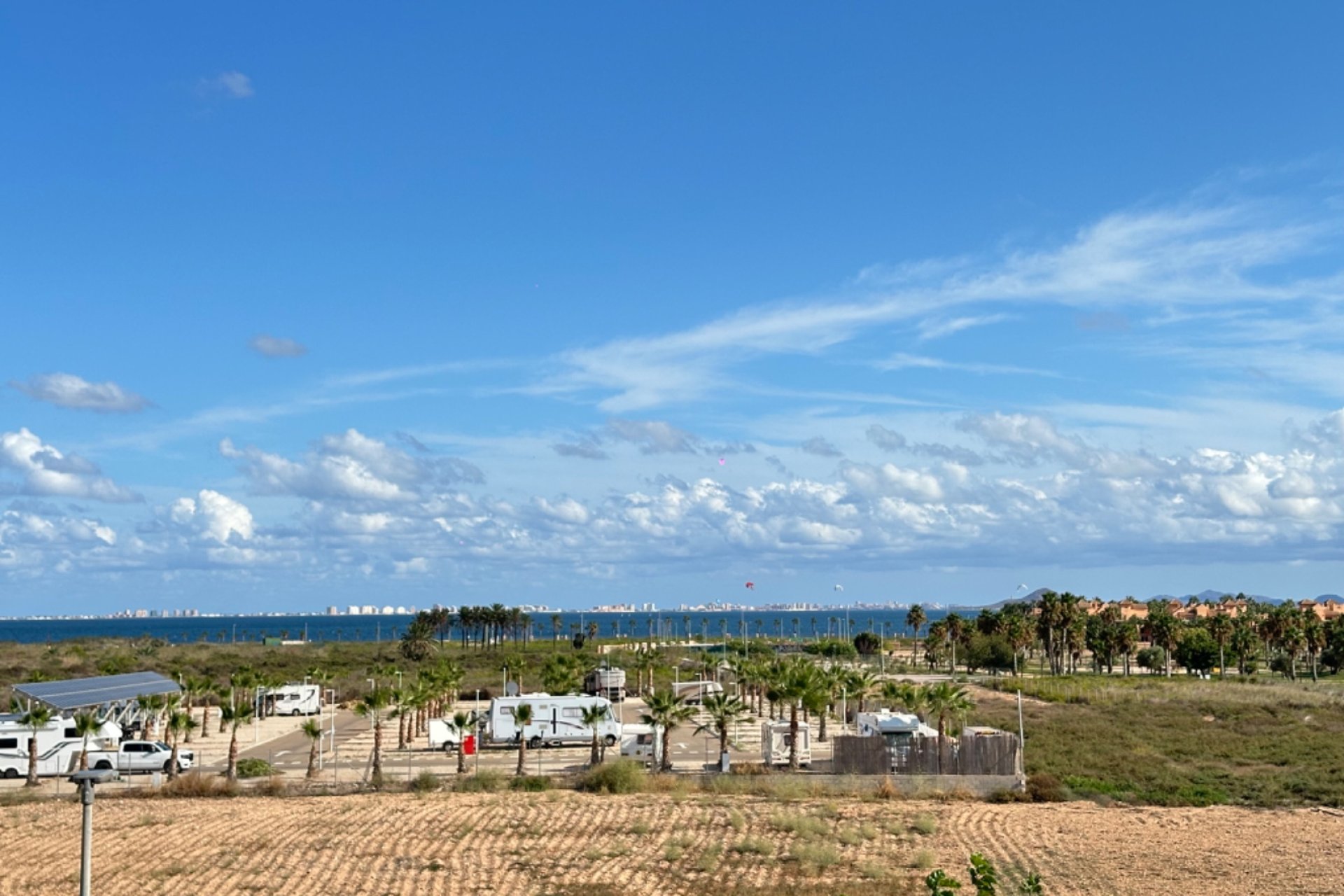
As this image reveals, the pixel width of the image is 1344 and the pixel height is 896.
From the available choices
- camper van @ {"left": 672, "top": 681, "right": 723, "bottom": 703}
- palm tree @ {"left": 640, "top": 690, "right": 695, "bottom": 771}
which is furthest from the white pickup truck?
camper van @ {"left": 672, "top": 681, "right": 723, "bottom": 703}

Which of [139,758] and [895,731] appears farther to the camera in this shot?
[139,758]

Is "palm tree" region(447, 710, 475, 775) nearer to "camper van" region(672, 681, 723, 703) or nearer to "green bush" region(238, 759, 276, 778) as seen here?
"green bush" region(238, 759, 276, 778)

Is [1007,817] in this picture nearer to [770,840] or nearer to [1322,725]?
[770,840]

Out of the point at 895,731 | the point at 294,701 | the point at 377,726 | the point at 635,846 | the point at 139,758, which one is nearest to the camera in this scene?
the point at 635,846

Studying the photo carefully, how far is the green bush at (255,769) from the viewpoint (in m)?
43.6

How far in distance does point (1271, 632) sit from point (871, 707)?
2460 inches

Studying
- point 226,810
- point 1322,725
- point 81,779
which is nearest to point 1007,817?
point 226,810

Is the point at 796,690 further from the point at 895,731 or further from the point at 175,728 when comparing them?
the point at 175,728

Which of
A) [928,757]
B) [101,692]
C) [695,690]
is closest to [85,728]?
[101,692]

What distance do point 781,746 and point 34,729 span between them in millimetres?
26005

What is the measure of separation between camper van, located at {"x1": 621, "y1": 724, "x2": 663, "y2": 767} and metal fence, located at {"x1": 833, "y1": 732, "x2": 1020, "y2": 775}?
23.4ft

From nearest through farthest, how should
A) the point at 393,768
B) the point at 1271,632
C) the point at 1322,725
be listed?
the point at 393,768 → the point at 1322,725 → the point at 1271,632

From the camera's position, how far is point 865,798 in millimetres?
37594

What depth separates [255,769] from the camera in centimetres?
4422
